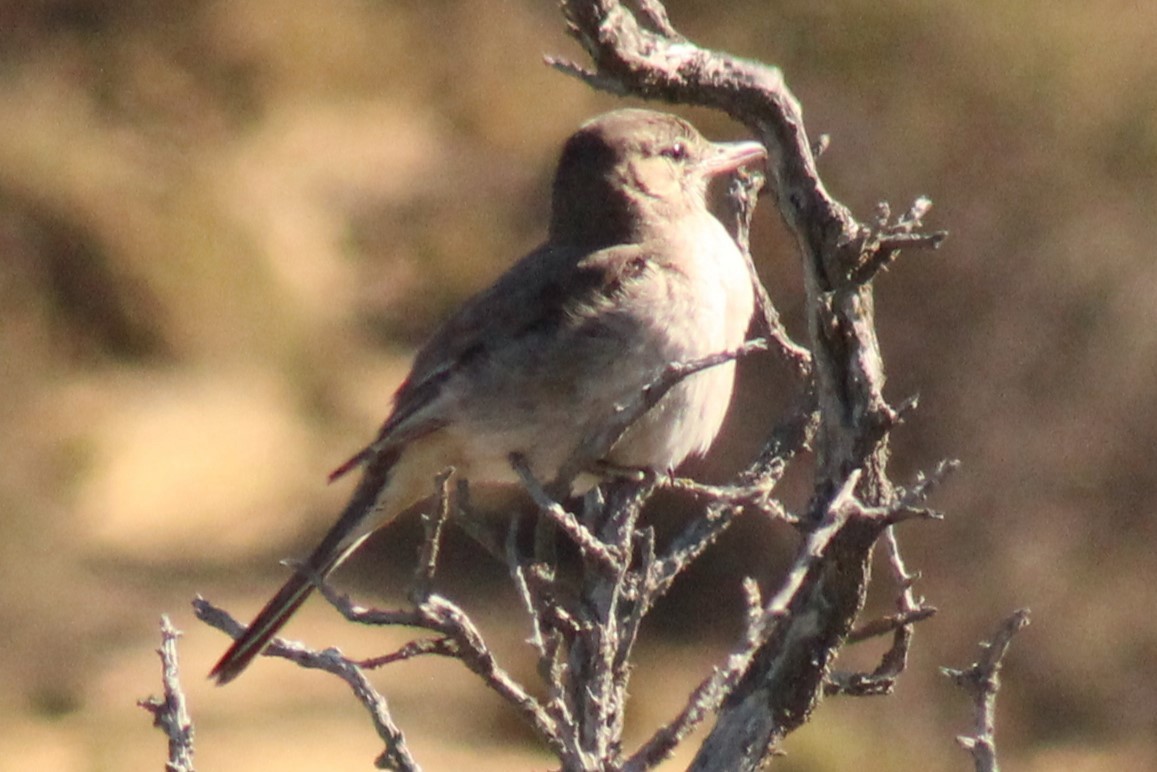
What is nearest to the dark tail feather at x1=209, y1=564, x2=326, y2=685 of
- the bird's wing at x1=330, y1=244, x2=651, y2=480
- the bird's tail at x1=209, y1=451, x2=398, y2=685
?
the bird's tail at x1=209, y1=451, x2=398, y2=685

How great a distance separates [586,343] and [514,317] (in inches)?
11.2

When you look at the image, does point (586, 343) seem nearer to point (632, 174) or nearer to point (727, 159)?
point (632, 174)

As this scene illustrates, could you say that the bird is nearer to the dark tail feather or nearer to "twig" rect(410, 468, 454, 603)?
the dark tail feather

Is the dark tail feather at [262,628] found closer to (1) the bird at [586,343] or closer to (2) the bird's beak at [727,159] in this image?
(1) the bird at [586,343]

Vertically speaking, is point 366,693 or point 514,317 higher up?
point 514,317

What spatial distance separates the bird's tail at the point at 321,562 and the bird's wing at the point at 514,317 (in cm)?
17

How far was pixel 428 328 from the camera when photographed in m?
12.8

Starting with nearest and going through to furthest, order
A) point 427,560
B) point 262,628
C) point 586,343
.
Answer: point 427,560 < point 586,343 < point 262,628

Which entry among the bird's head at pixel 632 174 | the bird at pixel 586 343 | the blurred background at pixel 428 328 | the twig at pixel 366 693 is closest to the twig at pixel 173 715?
the twig at pixel 366 693

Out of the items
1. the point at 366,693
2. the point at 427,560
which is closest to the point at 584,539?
the point at 427,560

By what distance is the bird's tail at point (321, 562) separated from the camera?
470 cm

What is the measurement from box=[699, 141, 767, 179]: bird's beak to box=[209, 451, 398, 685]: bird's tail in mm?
1239

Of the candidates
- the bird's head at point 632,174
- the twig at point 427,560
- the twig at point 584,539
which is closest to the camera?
the twig at point 427,560

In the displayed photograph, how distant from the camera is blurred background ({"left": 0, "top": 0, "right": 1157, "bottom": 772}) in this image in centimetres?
986
